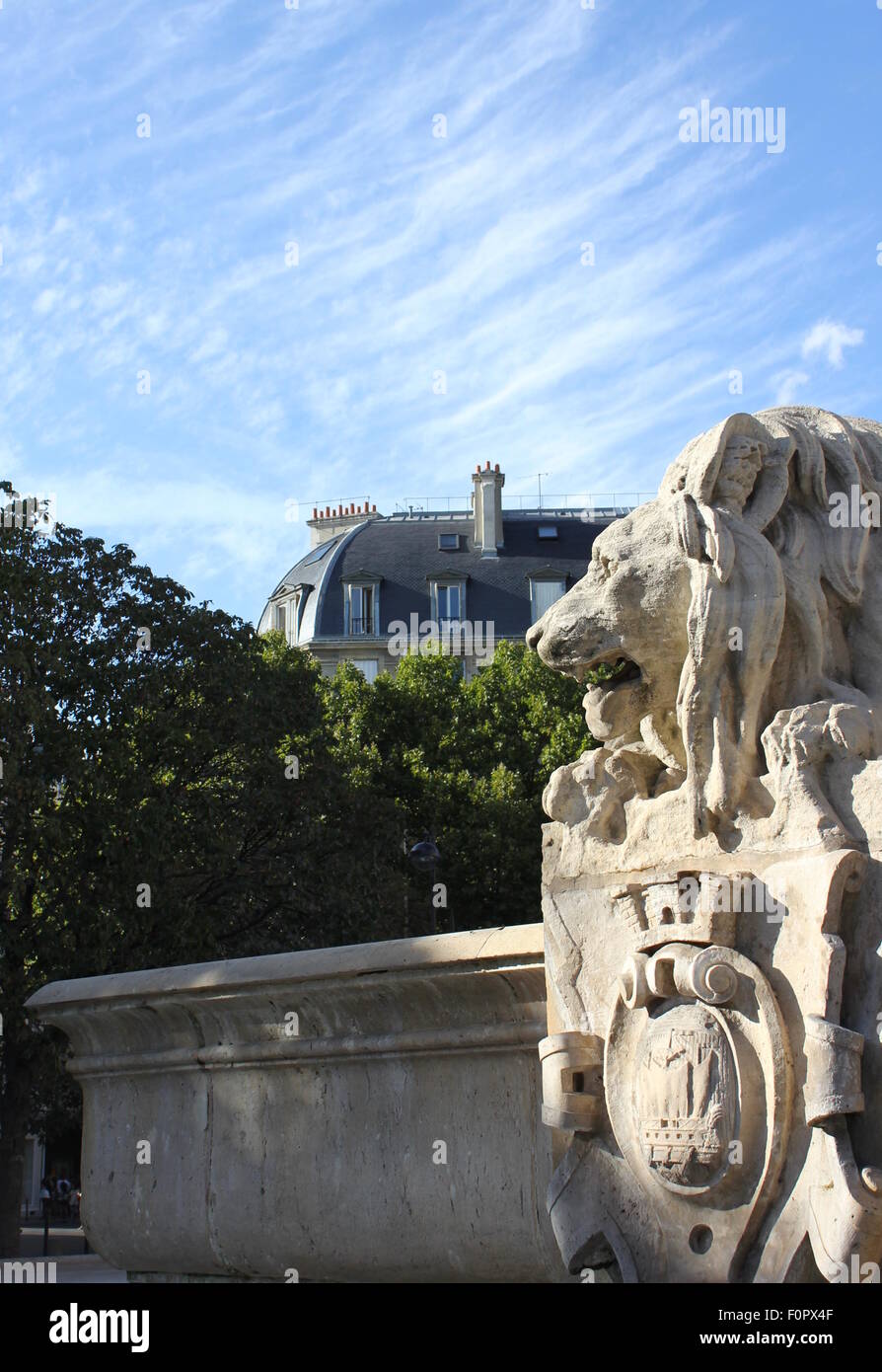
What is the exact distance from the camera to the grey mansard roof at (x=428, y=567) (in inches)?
1794

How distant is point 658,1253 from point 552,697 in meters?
29.3

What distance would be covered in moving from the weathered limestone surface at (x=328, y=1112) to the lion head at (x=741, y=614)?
33.6 inches

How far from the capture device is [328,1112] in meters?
5.89

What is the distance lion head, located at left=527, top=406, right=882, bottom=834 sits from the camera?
4.39m

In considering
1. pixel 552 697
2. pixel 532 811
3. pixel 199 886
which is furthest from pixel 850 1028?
pixel 552 697

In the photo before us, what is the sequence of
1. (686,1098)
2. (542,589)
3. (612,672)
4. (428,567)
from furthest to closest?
(428,567)
(542,589)
(612,672)
(686,1098)

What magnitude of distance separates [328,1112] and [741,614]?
254 centimetres

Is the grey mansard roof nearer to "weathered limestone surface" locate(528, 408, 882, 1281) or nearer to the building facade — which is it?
the building facade

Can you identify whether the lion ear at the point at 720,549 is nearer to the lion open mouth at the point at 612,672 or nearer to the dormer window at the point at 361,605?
the lion open mouth at the point at 612,672

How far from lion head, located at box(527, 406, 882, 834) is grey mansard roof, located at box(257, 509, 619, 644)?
4012cm

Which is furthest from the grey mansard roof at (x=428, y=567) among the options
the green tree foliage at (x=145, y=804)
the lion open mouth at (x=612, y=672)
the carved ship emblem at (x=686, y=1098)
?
the carved ship emblem at (x=686, y=1098)

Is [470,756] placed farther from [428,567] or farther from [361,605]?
[428,567]

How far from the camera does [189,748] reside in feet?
69.1

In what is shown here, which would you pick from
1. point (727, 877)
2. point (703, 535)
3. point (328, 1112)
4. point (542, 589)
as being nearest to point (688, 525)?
point (703, 535)
